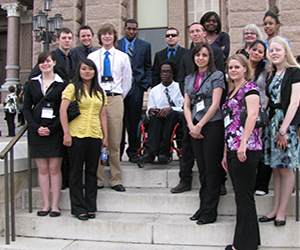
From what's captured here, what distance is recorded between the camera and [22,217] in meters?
4.22

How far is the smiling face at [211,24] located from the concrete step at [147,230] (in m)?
2.61

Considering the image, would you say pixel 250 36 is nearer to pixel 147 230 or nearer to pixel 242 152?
pixel 242 152

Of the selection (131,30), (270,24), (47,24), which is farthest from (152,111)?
(47,24)

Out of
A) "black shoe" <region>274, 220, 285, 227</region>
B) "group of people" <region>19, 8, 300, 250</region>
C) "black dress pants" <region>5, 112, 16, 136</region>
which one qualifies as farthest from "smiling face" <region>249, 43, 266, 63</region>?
"black dress pants" <region>5, 112, 16, 136</region>

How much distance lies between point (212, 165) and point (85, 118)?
155 centimetres

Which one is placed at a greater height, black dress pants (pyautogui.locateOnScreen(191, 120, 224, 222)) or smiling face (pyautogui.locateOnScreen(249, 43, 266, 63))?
smiling face (pyautogui.locateOnScreen(249, 43, 266, 63))

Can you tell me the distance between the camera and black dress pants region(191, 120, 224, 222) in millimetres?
3807

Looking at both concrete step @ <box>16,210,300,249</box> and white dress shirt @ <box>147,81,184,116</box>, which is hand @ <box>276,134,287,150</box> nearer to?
concrete step @ <box>16,210,300,249</box>

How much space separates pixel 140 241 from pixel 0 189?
177cm

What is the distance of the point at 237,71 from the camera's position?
353 cm

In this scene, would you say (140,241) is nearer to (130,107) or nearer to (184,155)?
(184,155)

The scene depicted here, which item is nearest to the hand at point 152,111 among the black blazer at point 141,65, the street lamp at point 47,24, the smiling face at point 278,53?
the black blazer at point 141,65

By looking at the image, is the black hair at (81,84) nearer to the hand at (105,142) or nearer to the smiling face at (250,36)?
the hand at (105,142)

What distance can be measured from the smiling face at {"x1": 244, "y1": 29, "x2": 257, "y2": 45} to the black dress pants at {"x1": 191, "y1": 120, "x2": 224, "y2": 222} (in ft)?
5.25
